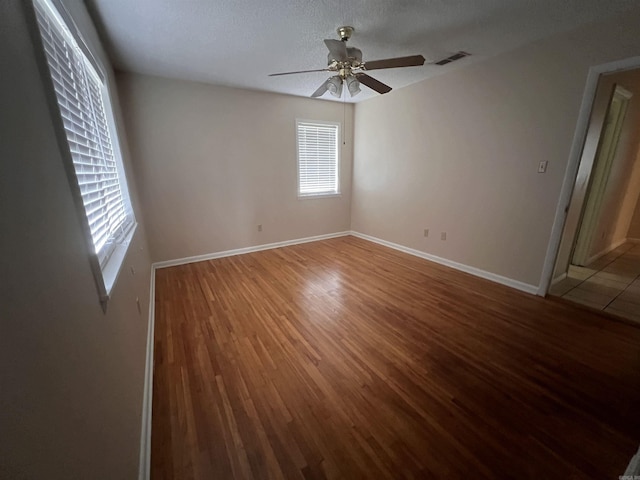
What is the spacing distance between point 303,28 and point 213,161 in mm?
2178

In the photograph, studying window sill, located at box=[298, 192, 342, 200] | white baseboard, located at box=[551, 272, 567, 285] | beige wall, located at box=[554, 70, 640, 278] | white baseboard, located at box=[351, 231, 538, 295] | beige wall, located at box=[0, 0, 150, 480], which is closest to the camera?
beige wall, located at box=[0, 0, 150, 480]

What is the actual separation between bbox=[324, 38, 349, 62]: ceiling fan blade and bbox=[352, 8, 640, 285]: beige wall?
1902 millimetres

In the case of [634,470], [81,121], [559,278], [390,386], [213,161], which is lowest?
[390,386]

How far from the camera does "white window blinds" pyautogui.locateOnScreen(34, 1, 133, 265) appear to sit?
43.4 inches

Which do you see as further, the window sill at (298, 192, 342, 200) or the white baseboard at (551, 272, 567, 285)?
the window sill at (298, 192, 342, 200)

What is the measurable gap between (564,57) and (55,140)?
366 centimetres

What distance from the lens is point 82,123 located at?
139 centimetres

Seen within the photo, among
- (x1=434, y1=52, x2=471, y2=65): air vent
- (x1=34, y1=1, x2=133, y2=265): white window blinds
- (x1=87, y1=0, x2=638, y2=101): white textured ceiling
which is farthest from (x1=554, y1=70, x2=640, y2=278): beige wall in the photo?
(x1=34, y1=1, x2=133, y2=265): white window blinds

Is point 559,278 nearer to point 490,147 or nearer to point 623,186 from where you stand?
point 490,147

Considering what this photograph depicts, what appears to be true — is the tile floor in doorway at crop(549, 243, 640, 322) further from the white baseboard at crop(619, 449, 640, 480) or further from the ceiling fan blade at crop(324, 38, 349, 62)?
the ceiling fan blade at crop(324, 38, 349, 62)

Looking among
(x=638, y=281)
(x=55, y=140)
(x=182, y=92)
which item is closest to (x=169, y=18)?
(x=182, y=92)

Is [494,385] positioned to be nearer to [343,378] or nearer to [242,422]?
[343,378]

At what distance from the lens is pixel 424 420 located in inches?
55.7

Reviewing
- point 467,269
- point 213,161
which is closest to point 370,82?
point 213,161
